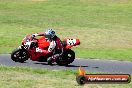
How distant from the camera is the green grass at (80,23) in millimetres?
30958

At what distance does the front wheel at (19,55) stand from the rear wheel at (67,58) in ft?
5.71

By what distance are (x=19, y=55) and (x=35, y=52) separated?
0.86 meters

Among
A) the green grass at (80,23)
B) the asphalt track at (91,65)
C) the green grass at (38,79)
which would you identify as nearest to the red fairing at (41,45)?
the asphalt track at (91,65)

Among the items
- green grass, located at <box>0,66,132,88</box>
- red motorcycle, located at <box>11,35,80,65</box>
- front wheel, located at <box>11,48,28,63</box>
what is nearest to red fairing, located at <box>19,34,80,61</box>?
red motorcycle, located at <box>11,35,80,65</box>

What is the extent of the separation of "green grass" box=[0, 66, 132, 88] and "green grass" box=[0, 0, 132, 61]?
7.70m

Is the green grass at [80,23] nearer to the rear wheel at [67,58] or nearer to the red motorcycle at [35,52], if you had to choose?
the rear wheel at [67,58]

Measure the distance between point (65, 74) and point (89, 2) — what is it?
46550 millimetres

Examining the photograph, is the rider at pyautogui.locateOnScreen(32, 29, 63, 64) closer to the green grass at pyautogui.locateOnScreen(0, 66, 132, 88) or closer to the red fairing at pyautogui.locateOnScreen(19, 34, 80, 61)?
the red fairing at pyautogui.locateOnScreen(19, 34, 80, 61)

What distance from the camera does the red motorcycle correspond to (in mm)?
23158

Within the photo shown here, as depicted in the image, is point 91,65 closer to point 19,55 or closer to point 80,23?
point 19,55

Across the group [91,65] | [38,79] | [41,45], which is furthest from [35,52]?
[38,79]

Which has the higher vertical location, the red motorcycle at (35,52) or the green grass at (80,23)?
the red motorcycle at (35,52)

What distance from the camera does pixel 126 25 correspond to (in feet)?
153

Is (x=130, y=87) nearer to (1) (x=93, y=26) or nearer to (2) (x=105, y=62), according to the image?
(2) (x=105, y=62)
